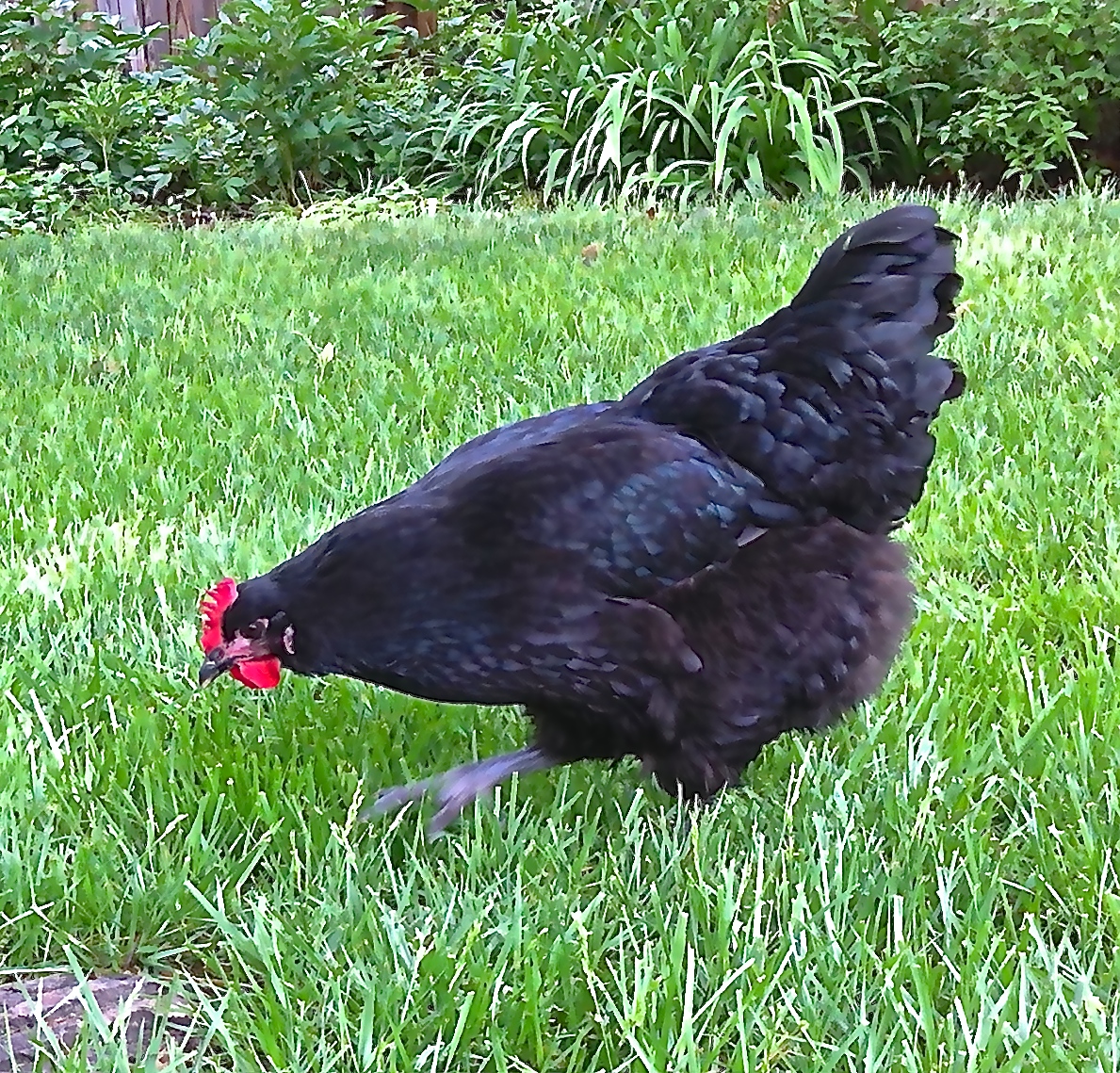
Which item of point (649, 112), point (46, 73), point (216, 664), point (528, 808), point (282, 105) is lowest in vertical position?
point (528, 808)

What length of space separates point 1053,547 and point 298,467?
195 centimetres

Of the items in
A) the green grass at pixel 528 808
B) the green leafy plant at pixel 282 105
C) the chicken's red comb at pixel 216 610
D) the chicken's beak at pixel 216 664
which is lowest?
the green grass at pixel 528 808

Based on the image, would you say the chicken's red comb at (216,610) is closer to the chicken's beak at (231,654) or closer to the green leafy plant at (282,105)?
the chicken's beak at (231,654)

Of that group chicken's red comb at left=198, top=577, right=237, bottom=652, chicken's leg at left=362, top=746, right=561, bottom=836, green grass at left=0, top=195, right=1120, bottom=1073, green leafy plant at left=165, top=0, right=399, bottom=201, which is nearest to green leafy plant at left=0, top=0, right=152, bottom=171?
green leafy plant at left=165, top=0, right=399, bottom=201

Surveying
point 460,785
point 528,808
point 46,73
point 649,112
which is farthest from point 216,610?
point 46,73

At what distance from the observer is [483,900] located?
181 cm

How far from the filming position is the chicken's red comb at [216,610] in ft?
6.51

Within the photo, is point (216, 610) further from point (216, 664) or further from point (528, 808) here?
point (528, 808)

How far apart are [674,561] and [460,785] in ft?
1.70

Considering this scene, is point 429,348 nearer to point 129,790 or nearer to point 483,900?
point 129,790

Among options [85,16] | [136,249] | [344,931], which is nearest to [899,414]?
[344,931]

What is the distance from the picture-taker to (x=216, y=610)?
78.7 inches

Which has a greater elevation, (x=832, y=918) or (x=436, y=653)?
(x=436, y=653)

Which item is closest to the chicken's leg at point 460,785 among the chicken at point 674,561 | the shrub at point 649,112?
the chicken at point 674,561
